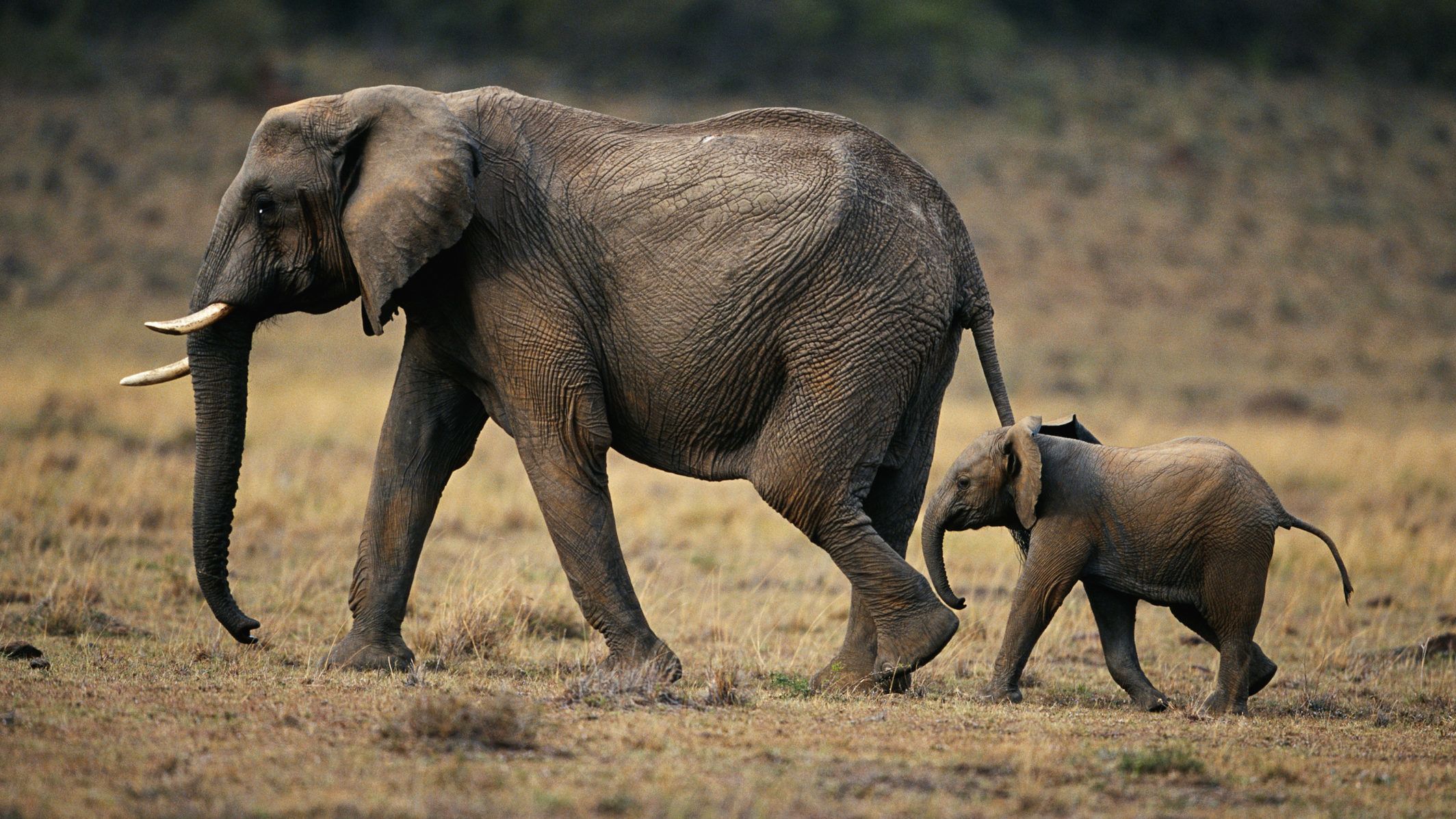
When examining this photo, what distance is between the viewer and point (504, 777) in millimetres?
5887

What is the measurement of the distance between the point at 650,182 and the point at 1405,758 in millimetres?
4515

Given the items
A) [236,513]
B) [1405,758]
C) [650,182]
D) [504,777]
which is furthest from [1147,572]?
[236,513]

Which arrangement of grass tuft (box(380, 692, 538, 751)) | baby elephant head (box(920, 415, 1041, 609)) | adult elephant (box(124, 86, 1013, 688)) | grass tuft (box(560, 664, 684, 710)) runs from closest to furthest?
grass tuft (box(380, 692, 538, 751)) < grass tuft (box(560, 664, 684, 710)) < adult elephant (box(124, 86, 1013, 688)) < baby elephant head (box(920, 415, 1041, 609))

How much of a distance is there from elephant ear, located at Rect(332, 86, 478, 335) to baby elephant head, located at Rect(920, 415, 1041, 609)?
113 inches

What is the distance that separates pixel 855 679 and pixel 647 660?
116 centimetres

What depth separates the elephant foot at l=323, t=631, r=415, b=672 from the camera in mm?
8531

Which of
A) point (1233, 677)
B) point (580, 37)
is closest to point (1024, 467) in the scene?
point (1233, 677)

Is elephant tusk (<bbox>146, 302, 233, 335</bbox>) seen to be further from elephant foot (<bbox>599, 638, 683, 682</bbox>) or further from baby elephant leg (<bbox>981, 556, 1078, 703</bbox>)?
baby elephant leg (<bbox>981, 556, 1078, 703</bbox>)

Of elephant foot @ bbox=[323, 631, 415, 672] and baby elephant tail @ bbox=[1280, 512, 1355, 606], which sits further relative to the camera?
elephant foot @ bbox=[323, 631, 415, 672]

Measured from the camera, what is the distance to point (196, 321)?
26.5ft

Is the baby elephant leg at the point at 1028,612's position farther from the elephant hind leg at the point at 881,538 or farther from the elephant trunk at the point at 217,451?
the elephant trunk at the point at 217,451

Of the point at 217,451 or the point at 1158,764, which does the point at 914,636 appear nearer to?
the point at 1158,764

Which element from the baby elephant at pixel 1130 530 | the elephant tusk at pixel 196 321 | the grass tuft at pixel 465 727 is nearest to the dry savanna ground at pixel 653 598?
the grass tuft at pixel 465 727

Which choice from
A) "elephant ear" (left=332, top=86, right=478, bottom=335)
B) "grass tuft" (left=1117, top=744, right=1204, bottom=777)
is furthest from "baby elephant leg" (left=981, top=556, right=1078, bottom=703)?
"elephant ear" (left=332, top=86, right=478, bottom=335)
